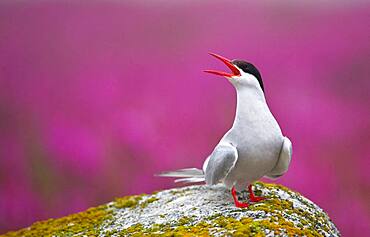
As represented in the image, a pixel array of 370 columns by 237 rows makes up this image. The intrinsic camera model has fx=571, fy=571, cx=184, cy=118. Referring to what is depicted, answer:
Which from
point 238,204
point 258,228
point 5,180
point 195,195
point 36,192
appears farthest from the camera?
point 5,180

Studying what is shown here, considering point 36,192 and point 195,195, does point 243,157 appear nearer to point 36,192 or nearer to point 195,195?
point 195,195

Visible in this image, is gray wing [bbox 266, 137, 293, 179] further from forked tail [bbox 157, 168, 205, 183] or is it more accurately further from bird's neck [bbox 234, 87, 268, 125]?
forked tail [bbox 157, 168, 205, 183]

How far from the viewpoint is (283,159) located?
300 cm

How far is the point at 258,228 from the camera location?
257 cm

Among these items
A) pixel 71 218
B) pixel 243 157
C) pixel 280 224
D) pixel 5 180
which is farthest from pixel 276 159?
pixel 5 180

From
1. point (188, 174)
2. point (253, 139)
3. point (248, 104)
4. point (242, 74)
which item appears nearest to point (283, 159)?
point (253, 139)

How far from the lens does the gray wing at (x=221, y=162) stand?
288 centimetres

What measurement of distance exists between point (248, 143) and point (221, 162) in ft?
0.55

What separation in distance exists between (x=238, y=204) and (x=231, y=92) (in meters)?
2.58

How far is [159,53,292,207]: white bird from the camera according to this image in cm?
290

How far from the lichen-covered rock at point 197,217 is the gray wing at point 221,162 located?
16 cm

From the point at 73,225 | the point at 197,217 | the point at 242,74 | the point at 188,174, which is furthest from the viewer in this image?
the point at 188,174

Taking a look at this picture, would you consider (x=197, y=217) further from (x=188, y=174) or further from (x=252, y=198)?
(x=188, y=174)

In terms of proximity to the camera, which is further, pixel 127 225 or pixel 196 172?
pixel 196 172
